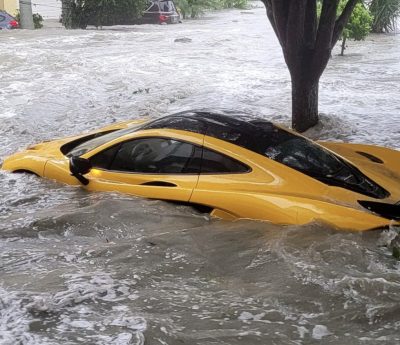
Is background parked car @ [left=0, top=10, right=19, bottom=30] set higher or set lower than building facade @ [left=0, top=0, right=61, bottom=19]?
lower

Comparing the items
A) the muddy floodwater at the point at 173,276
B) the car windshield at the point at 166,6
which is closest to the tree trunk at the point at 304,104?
the muddy floodwater at the point at 173,276

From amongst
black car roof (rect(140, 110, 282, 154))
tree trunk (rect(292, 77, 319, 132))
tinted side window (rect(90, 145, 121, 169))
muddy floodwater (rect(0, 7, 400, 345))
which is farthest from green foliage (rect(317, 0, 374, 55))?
tinted side window (rect(90, 145, 121, 169))

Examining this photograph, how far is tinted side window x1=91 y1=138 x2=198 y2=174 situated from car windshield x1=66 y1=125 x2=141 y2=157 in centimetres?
22

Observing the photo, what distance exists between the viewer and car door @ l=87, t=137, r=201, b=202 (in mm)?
4852

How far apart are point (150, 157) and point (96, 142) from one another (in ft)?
3.03

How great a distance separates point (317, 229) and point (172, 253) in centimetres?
112

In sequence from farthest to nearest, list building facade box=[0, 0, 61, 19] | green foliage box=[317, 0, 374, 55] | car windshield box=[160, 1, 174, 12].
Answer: building facade box=[0, 0, 61, 19] → car windshield box=[160, 1, 174, 12] → green foliage box=[317, 0, 374, 55]

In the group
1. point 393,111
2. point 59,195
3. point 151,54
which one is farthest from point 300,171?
point 151,54

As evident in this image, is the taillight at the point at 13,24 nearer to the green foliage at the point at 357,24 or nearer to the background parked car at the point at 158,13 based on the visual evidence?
the background parked car at the point at 158,13

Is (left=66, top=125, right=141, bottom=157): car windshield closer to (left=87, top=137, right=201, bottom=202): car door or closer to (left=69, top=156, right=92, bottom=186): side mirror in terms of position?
(left=87, top=137, right=201, bottom=202): car door

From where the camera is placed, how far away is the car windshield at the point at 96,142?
5587 mm

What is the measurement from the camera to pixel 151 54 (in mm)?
19141

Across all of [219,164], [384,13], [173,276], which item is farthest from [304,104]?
[384,13]

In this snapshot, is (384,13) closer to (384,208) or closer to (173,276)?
(384,208)
